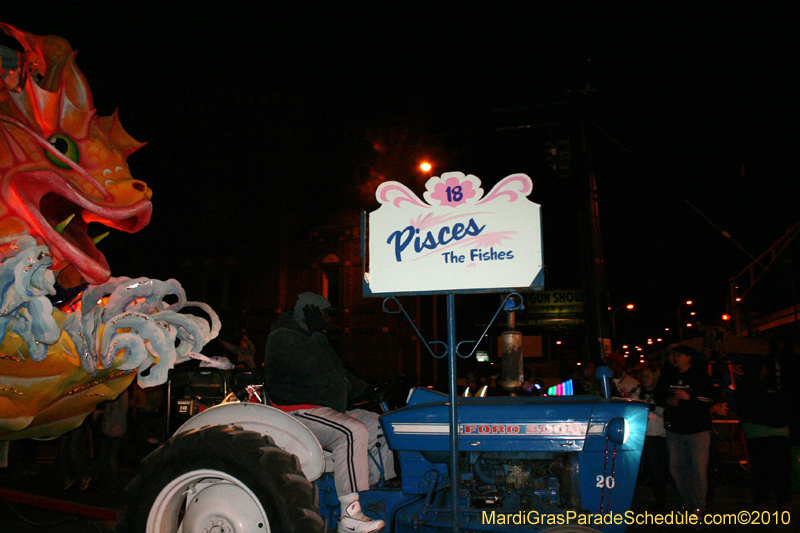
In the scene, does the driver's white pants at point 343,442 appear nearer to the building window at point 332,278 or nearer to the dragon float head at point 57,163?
the dragon float head at point 57,163

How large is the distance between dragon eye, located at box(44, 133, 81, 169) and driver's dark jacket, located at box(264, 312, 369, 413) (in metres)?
1.72

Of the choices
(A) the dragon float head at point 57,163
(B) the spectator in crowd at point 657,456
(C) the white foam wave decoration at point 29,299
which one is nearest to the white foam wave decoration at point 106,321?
(C) the white foam wave decoration at point 29,299

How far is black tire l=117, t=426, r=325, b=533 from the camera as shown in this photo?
117 inches

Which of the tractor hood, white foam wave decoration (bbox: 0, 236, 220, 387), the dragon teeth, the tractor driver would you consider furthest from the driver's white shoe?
the dragon teeth

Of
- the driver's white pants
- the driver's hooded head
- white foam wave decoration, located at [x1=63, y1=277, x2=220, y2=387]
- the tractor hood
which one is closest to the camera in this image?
white foam wave decoration, located at [x1=63, y1=277, x2=220, y2=387]

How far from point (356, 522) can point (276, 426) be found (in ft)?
2.60

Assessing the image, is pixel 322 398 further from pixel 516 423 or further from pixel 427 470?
pixel 516 423

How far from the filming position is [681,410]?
5.72 m

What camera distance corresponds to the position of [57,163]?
3197 mm

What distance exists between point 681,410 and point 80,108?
613cm

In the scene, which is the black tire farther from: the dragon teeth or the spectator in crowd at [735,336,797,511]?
the spectator in crowd at [735,336,797,511]

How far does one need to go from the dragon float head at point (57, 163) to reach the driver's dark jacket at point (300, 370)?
124cm

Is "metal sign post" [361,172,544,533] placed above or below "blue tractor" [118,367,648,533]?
above

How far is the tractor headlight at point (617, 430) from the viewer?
3293 mm
